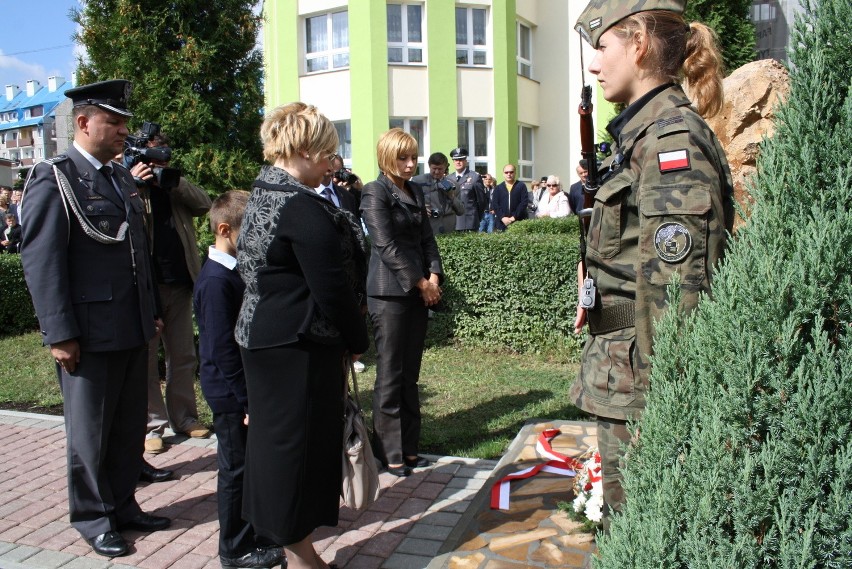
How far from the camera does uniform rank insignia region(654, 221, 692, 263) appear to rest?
220 centimetres

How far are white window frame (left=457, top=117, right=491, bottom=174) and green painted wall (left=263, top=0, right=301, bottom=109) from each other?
5095 mm

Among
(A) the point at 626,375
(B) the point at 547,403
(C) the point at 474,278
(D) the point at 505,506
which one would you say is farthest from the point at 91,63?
(A) the point at 626,375

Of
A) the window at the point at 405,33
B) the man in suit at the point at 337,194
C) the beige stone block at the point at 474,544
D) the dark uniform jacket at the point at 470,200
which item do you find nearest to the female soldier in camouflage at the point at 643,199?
the beige stone block at the point at 474,544

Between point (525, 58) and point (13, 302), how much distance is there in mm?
17353

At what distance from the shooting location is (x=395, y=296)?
4.72 metres

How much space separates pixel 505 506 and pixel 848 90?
10.1 ft

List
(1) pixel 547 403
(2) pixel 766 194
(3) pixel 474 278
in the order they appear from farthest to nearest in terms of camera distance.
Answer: (3) pixel 474 278 → (1) pixel 547 403 → (2) pixel 766 194

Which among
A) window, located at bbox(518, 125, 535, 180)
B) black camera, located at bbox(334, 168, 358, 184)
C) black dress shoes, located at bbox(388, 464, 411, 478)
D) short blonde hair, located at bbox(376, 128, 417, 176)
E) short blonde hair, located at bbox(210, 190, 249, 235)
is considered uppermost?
window, located at bbox(518, 125, 535, 180)

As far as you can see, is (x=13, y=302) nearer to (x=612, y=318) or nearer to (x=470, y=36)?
(x=612, y=318)

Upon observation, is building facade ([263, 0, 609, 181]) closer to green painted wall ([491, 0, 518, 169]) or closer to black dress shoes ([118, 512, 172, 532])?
green painted wall ([491, 0, 518, 169])

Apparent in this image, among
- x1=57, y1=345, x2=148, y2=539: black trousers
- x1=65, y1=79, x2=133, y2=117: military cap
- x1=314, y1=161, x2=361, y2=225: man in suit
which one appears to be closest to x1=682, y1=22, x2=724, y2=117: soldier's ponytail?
x1=65, y1=79, x2=133, y2=117: military cap

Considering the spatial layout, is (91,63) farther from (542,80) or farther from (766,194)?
(542,80)

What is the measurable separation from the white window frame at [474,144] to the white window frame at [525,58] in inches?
106

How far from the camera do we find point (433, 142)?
67.0 feet
